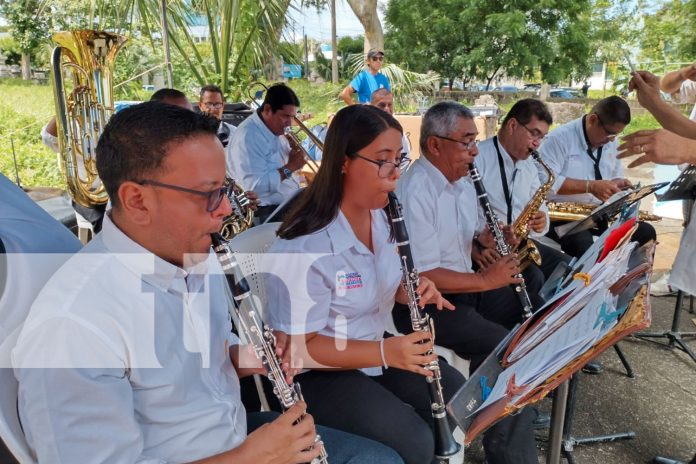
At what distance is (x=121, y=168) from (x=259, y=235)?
3.32 feet

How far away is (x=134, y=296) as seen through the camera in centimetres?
120

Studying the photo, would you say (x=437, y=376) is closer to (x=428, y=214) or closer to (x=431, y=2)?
(x=428, y=214)

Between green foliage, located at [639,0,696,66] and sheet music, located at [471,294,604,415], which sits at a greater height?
green foliage, located at [639,0,696,66]

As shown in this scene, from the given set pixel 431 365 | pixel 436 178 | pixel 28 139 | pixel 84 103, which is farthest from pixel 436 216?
pixel 28 139

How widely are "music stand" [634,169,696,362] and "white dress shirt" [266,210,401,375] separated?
208 cm

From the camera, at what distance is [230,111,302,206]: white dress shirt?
14.5 feet

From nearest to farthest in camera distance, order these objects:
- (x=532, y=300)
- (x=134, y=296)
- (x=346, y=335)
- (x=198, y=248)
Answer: (x=134, y=296) → (x=198, y=248) → (x=346, y=335) → (x=532, y=300)

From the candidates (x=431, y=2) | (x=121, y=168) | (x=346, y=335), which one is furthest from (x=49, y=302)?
(x=431, y=2)

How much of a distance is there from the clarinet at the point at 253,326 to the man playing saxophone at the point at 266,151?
2969 mm

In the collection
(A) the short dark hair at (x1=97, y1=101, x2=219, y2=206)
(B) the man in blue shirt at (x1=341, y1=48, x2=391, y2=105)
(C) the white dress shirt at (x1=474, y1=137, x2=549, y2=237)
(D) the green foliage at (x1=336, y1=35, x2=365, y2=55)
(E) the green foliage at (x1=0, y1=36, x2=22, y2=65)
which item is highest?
(D) the green foliage at (x1=336, y1=35, x2=365, y2=55)

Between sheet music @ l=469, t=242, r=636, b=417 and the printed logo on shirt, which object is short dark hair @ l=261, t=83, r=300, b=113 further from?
sheet music @ l=469, t=242, r=636, b=417

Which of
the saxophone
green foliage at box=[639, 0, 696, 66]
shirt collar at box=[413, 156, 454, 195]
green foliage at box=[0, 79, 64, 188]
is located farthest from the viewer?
green foliage at box=[639, 0, 696, 66]

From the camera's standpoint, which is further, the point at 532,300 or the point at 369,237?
the point at 532,300

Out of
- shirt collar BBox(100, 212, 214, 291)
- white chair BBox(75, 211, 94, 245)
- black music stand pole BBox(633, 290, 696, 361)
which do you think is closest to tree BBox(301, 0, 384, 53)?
white chair BBox(75, 211, 94, 245)
